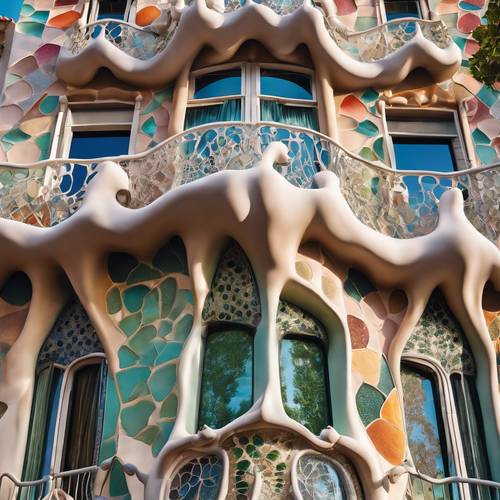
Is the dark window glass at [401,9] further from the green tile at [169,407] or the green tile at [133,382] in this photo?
the green tile at [169,407]

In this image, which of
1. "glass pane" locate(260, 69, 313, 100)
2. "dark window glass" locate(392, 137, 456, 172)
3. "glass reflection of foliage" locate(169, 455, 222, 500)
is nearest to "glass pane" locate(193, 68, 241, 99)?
"glass pane" locate(260, 69, 313, 100)

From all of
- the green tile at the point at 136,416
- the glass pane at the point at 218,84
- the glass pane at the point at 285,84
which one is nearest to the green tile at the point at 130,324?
the green tile at the point at 136,416

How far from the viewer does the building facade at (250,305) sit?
813cm

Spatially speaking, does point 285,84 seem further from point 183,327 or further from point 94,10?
point 183,327

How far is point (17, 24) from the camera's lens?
43.7ft

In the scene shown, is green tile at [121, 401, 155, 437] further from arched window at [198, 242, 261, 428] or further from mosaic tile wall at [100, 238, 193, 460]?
arched window at [198, 242, 261, 428]

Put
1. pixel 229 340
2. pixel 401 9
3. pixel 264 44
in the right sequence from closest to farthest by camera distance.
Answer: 1. pixel 229 340
2. pixel 264 44
3. pixel 401 9

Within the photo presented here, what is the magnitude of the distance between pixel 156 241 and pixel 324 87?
12.3ft

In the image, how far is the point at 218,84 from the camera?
1205 cm

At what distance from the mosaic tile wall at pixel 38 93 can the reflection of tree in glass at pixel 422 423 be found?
15.0 feet

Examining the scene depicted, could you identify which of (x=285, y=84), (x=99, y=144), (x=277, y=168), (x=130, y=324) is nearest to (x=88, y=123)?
(x=99, y=144)

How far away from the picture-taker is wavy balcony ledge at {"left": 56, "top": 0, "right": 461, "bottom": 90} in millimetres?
11797

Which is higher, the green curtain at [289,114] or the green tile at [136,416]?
the green curtain at [289,114]

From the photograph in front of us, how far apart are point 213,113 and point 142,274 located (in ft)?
10.1
